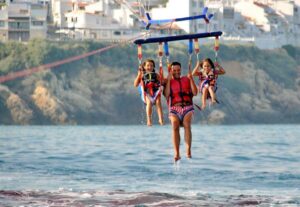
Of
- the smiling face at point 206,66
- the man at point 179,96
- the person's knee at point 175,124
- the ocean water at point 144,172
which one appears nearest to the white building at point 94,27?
the ocean water at point 144,172

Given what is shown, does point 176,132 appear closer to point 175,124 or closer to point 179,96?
point 175,124

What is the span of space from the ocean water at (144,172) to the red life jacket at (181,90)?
3.91 m

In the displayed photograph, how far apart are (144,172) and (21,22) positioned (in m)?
88.4

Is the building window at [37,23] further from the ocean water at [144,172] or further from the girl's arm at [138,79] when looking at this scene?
the girl's arm at [138,79]

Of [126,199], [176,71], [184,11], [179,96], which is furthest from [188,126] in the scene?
[184,11]

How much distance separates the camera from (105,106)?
13138cm

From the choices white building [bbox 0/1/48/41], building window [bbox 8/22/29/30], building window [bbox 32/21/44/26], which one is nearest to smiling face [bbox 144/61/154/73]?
white building [bbox 0/1/48/41]

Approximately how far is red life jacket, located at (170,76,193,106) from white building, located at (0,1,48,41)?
4054 inches

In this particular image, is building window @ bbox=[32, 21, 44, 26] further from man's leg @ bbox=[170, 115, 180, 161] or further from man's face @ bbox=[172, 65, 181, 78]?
man's face @ bbox=[172, 65, 181, 78]

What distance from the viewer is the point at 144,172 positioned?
54562mm

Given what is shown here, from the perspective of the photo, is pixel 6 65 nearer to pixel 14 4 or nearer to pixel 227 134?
pixel 14 4

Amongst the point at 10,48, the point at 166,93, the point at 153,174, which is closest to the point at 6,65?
the point at 10,48

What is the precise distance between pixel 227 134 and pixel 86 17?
48332 mm

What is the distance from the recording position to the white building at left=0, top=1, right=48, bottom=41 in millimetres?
140750
